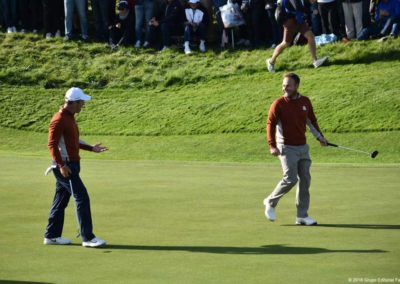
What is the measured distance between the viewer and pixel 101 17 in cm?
3253

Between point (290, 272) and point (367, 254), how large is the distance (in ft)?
4.26

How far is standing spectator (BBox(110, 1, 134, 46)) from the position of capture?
31.5m

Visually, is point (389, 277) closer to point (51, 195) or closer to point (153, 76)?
point (51, 195)

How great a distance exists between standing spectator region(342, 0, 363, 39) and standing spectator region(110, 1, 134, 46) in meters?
6.76

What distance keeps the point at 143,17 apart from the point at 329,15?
6.01 meters

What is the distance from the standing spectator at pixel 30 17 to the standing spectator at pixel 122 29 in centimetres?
289

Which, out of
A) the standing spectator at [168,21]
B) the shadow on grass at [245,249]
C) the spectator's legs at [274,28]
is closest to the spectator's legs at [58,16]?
the standing spectator at [168,21]

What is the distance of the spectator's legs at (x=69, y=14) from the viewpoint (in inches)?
1267

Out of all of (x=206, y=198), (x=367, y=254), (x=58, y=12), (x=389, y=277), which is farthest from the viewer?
(x=58, y=12)

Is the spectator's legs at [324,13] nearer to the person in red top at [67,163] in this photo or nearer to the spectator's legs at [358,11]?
the spectator's legs at [358,11]

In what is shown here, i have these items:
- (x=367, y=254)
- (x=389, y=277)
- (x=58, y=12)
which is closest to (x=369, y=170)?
Answer: (x=367, y=254)

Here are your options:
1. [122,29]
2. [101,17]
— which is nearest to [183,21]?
[122,29]

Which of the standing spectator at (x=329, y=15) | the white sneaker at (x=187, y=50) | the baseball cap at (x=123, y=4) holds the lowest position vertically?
the white sneaker at (x=187, y=50)

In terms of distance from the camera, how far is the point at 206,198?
52.9 ft
